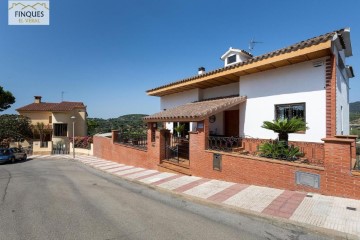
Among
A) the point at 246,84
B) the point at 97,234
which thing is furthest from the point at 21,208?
the point at 246,84

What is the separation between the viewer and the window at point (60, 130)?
3151 cm

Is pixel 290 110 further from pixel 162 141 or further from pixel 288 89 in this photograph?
pixel 162 141

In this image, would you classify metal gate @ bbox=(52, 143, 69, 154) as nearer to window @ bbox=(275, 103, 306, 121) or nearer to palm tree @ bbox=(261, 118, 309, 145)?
window @ bbox=(275, 103, 306, 121)

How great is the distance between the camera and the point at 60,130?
31.7 m

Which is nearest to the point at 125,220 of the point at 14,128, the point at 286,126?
the point at 286,126

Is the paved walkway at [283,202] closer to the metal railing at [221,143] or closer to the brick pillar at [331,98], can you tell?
the metal railing at [221,143]

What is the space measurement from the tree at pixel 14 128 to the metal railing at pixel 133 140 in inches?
835

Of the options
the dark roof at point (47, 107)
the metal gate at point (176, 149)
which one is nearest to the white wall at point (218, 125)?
the metal gate at point (176, 149)

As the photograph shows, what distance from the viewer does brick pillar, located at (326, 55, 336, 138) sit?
780 centimetres

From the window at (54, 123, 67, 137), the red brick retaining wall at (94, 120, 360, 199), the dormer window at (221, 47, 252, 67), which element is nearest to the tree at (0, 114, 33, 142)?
the window at (54, 123, 67, 137)

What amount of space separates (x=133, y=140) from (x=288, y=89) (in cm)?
1097

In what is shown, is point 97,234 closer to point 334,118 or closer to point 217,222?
point 217,222

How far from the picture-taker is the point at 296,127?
292 inches

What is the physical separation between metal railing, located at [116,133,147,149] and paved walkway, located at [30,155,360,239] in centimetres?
669
